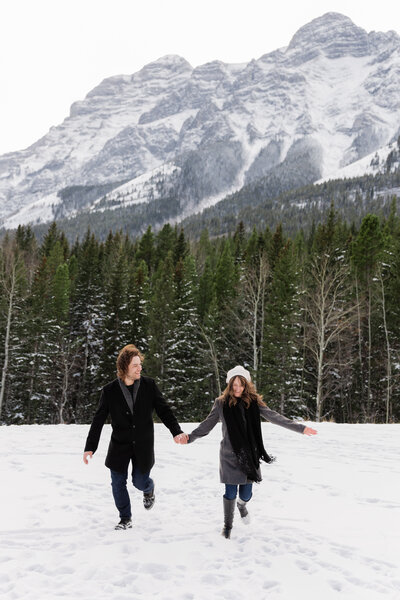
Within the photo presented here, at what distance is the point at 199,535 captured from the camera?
5266 mm

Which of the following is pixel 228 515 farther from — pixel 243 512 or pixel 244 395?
pixel 244 395

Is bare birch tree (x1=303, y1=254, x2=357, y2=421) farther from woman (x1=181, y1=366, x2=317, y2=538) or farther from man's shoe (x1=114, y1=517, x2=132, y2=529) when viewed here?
man's shoe (x1=114, y1=517, x2=132, y2=529)

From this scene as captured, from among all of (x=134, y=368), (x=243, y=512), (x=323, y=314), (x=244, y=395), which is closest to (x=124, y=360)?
(x=134, y=368)

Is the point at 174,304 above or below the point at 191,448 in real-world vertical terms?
above

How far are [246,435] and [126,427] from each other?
1494 mm

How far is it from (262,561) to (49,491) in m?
3.92

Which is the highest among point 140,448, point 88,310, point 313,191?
point 313,191

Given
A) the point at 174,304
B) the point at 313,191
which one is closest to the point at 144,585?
the point at 174,304

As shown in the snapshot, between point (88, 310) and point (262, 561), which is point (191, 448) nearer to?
point (262, 561)

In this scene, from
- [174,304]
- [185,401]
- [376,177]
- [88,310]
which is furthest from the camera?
[376,177]

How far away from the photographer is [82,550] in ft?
15.8

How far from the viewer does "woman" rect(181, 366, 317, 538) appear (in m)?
5.13

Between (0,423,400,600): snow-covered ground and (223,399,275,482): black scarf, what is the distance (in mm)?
893

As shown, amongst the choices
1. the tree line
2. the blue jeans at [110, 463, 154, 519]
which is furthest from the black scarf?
the tree line
